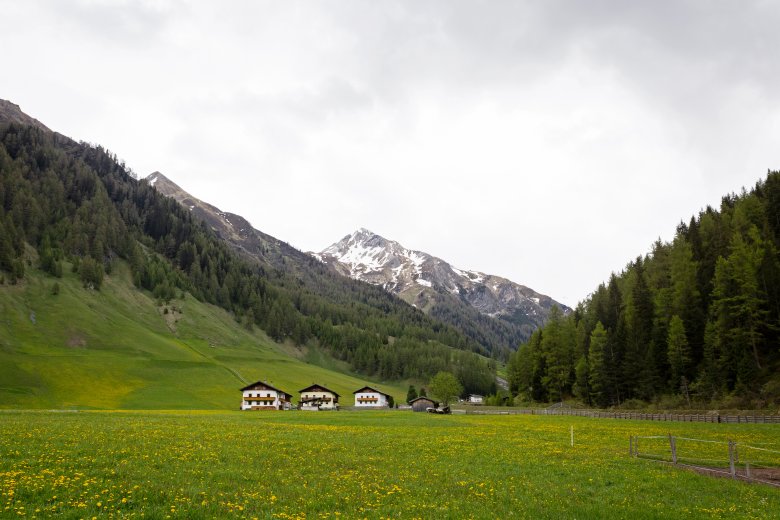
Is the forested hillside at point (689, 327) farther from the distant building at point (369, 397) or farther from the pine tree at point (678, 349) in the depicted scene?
the distant building at point (369, 397)

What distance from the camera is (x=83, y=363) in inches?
4897

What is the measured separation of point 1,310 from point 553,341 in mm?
154313

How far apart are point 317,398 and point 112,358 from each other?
58.8 m

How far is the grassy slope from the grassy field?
281ft

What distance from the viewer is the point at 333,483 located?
19.9 meters

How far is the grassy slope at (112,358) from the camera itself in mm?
107375

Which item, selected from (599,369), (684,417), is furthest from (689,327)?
(684,417)

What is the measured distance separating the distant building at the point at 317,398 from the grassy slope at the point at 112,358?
1632 cm

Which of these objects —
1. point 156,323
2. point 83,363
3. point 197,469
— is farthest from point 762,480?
point 156,323

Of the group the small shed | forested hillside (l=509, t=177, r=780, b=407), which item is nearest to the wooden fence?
forested hillside (l=509, t=177, r=780, b=407)

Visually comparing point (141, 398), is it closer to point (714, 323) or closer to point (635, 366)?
point (635, 366)

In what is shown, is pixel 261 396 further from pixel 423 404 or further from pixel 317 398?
pixel 423 404

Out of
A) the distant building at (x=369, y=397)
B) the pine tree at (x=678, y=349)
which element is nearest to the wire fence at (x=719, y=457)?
the pine tree at (x=678, y=349)

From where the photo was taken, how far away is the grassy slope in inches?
4227
